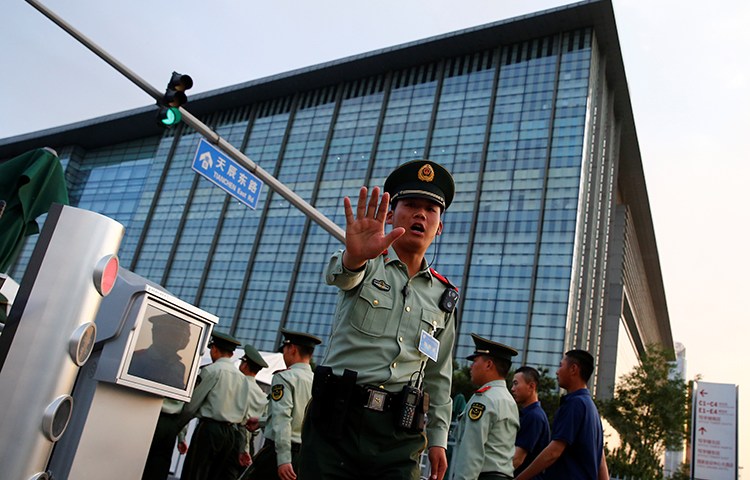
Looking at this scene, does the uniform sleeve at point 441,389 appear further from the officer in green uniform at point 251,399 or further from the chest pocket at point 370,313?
the officer in green uniform at point 251,399

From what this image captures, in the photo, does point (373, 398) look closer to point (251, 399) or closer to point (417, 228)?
point (417, 228)

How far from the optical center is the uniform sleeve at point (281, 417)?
503cm

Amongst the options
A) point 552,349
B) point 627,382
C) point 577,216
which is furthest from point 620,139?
point 627,382

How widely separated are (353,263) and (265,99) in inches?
2728

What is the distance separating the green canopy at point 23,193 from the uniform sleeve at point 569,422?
13.2 feet

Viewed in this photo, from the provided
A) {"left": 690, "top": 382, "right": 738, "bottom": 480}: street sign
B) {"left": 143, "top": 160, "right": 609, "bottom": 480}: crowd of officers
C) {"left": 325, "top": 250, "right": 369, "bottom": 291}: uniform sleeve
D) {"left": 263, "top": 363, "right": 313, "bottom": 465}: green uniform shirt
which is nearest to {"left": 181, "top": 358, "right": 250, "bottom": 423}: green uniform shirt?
{"left": 263, "top": 363, "right": 313, "bottom": 465}: green uniform shirt

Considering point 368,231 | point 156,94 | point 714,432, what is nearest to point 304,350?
point 368,231

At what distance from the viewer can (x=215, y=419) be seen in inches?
247

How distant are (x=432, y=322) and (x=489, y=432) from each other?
2.65 metres

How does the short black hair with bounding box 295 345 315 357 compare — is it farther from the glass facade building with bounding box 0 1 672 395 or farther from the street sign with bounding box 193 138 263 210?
the glass facade building with bounding box 0 1 672 395

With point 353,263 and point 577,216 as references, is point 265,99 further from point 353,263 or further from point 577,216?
point 353,263

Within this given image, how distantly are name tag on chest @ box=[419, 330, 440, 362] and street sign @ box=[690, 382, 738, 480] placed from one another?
1234 cm

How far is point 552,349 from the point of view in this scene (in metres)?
44.0

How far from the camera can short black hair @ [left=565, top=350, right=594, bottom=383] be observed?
206 inches
